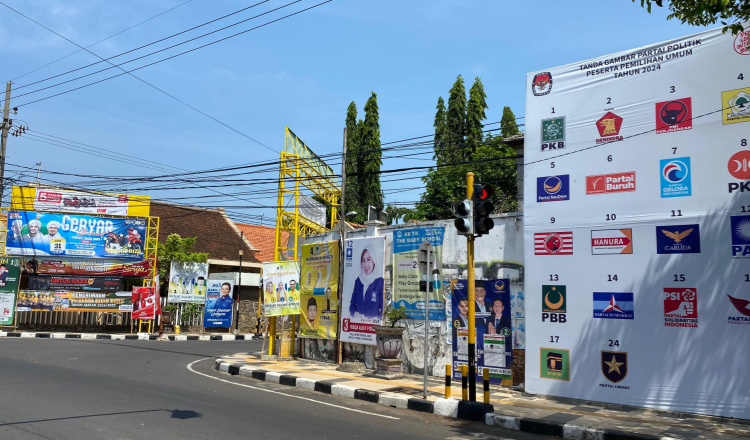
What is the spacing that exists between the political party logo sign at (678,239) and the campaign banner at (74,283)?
25.5m

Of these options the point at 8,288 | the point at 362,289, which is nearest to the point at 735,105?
the point at 362,289

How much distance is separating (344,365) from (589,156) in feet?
25.3

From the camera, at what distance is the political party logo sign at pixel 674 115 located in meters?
10.3

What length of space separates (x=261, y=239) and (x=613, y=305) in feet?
117

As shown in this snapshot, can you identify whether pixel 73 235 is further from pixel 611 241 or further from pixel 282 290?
pixel 611 241

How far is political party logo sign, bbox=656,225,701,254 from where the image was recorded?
9.95 meters

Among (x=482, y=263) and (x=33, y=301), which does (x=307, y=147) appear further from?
(x=33, y=301)

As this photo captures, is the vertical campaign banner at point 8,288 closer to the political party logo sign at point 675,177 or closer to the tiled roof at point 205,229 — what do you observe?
the tiled roof at point 205,229

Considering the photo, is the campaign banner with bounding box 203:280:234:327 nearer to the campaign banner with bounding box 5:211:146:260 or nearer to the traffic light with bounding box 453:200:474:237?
the campaign banner with bounding box 5:211:146:260

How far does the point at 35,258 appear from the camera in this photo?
90.2 feet

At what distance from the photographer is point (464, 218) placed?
32.2 feet

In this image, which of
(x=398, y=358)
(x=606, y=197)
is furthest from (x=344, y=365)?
(x=606, y=197)

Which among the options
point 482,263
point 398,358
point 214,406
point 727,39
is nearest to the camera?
point 214,406

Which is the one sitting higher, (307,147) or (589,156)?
(307,147)
